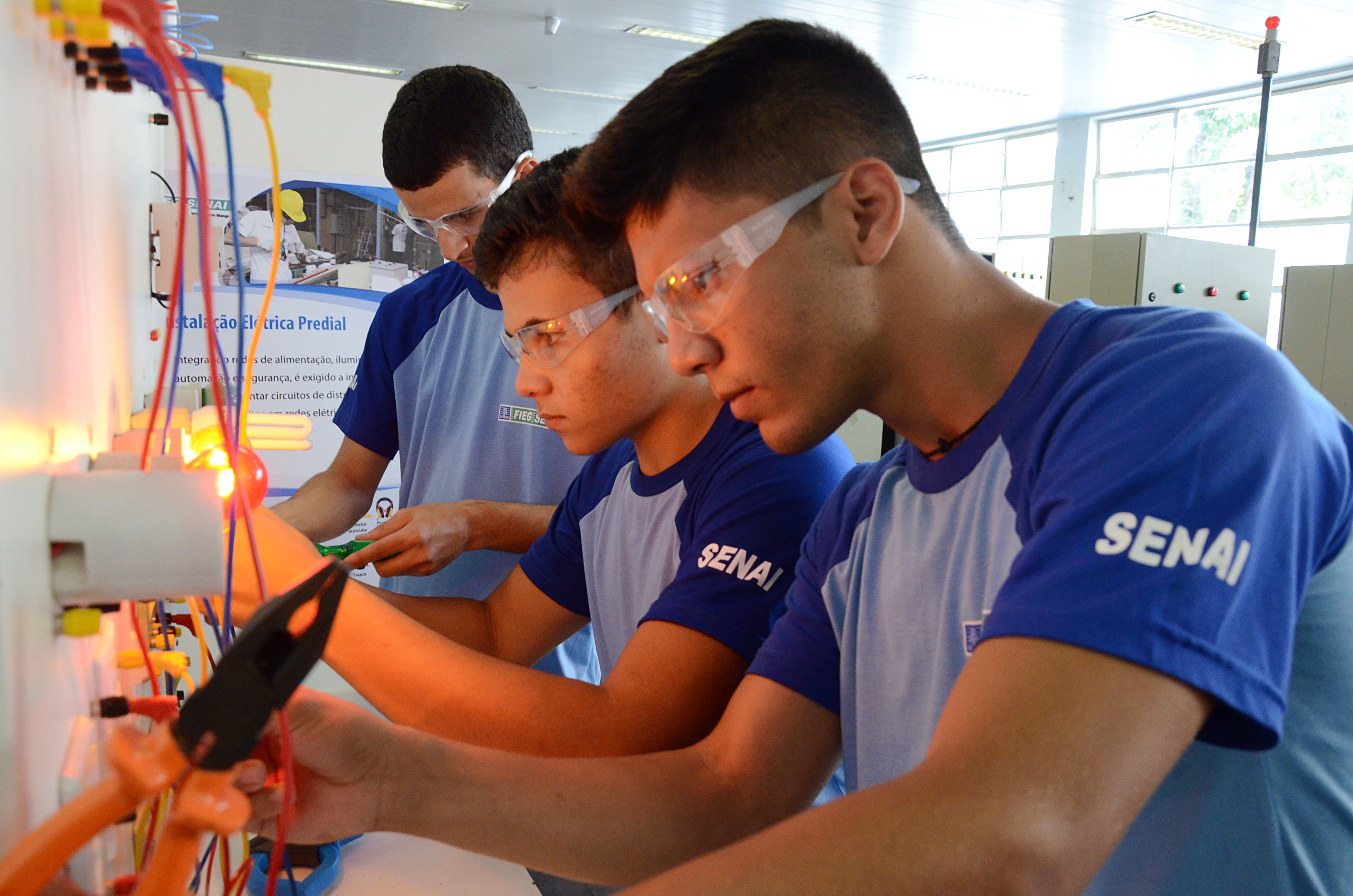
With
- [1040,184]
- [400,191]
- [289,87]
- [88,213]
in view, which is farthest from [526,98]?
[88,213]

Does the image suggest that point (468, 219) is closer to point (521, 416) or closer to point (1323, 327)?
point (521, 416)

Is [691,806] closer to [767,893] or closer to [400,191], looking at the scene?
[767,893]

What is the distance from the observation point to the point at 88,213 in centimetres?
93

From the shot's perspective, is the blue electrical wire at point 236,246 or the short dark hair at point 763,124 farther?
the short dark hair at point 763,124

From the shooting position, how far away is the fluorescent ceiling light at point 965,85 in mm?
10039

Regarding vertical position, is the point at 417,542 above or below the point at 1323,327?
below

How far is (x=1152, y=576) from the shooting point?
2.09 ft

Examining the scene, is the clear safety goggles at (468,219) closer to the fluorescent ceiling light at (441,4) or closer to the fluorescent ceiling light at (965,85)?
the fluorescent ceiling light at (441,4)

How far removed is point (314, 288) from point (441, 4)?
18.4ft

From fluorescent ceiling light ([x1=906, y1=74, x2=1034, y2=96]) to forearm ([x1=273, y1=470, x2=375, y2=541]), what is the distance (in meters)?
9.43

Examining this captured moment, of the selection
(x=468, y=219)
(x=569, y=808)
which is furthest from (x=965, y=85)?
(x=569, y=808)

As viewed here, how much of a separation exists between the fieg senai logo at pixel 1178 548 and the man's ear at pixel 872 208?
41 cm

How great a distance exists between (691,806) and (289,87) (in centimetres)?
332

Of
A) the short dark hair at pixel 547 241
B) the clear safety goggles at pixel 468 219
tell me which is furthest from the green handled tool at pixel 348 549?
the clear safety goggles at pixel 468 219
